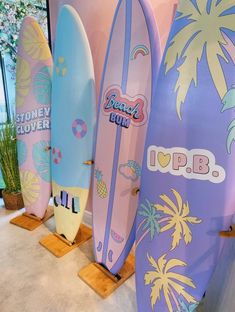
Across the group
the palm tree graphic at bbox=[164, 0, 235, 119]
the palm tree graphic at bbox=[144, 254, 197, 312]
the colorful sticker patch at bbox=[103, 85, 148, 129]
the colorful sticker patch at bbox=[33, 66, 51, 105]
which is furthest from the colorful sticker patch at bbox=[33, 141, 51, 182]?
the palm tree graphic at bbox=[164, 0, 235, 119]

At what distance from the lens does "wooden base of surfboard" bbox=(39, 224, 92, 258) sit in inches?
69.5

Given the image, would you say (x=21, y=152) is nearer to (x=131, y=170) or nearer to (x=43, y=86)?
(x=43, y=86)

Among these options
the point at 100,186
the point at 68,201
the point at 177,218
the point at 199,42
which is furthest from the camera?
the point at 68,201

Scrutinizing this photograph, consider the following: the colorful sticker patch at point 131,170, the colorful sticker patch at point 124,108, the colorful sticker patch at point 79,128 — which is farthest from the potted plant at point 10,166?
the colorful sticker patch at point 131,170

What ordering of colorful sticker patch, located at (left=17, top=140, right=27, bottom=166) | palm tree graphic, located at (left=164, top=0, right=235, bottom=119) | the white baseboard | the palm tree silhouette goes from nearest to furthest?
palm tree graphic, located at (left=164, top=0, right=235, bottom=119) < the palm tree silhouette < colorful sticker patch, located at (left=17, top=140, right=27, bottom=166) < the white baseboard

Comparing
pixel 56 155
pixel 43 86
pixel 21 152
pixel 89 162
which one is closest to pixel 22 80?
pixel 43 86

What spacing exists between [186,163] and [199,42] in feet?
1.63

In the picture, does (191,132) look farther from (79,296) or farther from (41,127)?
(41,127)

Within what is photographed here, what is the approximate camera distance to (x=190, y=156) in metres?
0.95

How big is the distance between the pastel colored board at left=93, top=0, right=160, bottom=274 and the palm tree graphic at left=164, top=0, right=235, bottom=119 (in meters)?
0.22

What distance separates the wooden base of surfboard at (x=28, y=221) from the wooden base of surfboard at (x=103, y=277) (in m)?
0.74

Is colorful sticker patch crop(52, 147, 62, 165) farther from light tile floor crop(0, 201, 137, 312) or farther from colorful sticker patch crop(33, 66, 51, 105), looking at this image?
light tile floor crop(0, 201, 137, 312)

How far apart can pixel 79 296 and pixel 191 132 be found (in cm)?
124

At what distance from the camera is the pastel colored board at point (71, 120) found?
4.98 ft
